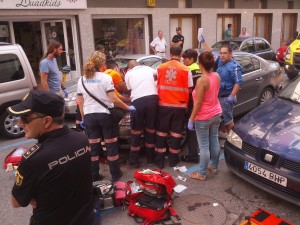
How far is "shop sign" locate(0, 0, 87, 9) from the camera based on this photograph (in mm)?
9441

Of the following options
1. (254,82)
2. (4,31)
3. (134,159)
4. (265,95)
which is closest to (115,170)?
(134,159)

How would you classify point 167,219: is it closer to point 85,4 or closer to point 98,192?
point 98,192

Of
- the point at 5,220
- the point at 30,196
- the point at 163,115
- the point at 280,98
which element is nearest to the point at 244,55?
the point at 280,98

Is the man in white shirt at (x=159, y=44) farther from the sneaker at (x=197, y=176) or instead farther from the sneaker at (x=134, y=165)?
the sneaker at (x=197, y=176)

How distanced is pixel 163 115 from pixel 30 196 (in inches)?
115

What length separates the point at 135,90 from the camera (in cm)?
461

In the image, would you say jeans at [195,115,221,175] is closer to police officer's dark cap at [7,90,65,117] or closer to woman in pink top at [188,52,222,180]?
woman in pink top at [188,52,222,180]

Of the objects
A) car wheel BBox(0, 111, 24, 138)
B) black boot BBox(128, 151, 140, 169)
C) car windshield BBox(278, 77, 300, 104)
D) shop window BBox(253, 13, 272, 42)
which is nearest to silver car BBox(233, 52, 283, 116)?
car windshield BBox(278, 77, 300, 104)

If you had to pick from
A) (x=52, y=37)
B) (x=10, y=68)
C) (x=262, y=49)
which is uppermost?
(x=52, y=37)

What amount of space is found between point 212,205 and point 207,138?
0.85 meters

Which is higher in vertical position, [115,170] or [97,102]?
[97,102]

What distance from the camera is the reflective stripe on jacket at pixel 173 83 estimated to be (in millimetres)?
4398

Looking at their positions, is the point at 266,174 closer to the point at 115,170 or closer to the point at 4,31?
the point at 115,170

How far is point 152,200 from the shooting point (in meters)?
3.60
